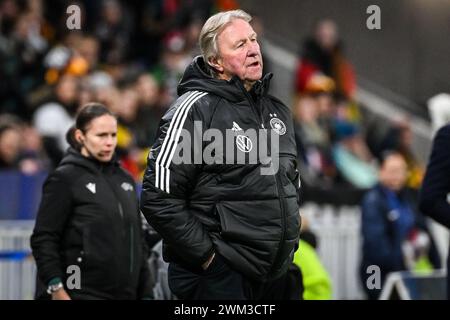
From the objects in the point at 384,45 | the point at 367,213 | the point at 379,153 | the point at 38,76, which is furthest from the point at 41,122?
the point at 384,45

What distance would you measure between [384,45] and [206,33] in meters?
10.9

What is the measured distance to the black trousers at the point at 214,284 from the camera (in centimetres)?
508

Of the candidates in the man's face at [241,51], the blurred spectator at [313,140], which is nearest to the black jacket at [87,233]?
the man's face at [241,51]

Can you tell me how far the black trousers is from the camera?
508 cm

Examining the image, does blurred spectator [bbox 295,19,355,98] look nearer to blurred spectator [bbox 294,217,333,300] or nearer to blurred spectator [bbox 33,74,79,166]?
blurred spectator [bbox 33,74,79,166]

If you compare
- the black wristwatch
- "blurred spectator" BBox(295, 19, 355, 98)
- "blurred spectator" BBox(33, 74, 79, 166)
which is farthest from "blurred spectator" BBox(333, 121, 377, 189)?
the black wristwatch

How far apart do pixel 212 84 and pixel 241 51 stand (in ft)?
0.72

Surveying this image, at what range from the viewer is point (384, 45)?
15.7m

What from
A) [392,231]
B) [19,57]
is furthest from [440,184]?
[19,57]

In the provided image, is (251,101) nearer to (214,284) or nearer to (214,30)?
(214,30)

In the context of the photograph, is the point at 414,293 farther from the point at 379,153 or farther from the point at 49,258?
the point at 379,153

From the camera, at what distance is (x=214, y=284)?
201 inches

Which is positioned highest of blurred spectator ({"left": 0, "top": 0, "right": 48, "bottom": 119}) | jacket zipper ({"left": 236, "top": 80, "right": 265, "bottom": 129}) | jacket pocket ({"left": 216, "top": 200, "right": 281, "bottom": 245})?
blurred spectator ({"left": 0, "top": 0, "right": 48, "bottom": 119})

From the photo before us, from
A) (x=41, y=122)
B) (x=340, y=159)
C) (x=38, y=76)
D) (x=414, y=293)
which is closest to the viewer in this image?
(x=414, y=293)
